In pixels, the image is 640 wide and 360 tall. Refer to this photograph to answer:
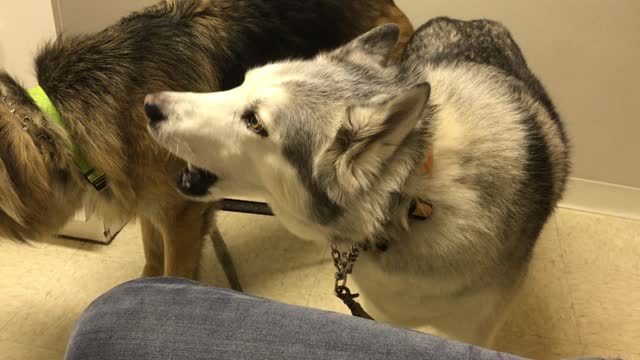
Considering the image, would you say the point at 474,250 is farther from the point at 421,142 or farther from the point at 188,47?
the point at 188,47

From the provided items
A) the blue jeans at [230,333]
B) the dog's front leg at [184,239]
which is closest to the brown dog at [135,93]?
the dog's front leg at [184,239]

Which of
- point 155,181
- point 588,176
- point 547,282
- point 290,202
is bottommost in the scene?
point 547,282

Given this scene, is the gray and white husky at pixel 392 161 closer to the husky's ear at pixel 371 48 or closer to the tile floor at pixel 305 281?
the husky's ear at pixel 371 48

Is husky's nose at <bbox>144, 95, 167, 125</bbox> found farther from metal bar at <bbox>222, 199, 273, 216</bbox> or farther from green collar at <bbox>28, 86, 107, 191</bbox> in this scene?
metal bar at <bbox>222, 199, 273, 216</bbox>

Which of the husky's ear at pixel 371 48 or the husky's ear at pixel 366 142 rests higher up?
the husky's ear at pixel 371 48

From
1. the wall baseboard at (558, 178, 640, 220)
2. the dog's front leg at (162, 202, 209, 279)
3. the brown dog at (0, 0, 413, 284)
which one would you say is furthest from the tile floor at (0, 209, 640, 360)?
the brown dog at (0, 0, 413, 284)

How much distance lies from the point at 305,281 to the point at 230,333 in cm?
123

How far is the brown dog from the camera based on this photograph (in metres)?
1.46

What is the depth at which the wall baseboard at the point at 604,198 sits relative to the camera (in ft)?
8.22

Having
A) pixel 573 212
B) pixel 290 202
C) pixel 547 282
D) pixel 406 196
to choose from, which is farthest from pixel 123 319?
pixel 573 212

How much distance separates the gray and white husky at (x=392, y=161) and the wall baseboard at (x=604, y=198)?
4.06 ft

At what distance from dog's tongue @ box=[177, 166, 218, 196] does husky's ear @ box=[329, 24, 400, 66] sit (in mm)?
417

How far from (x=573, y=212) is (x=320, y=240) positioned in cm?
174

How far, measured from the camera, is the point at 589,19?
2.15 m
